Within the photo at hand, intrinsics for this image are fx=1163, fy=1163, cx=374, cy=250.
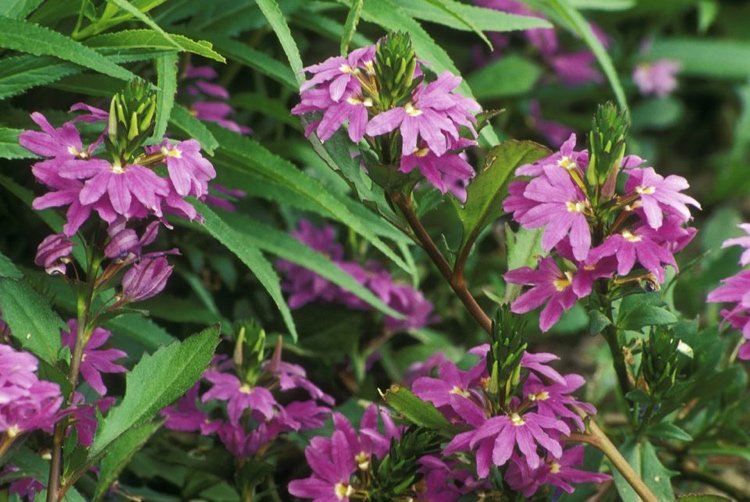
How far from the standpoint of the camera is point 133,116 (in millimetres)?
1133

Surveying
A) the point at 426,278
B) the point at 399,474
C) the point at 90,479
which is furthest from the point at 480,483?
the point at 426,278

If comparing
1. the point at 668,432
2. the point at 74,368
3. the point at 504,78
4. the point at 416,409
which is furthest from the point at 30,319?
the point at 504,78

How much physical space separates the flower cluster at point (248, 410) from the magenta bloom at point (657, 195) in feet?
1.57

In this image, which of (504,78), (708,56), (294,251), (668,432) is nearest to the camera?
(668,432)

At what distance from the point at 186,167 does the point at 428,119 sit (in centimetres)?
24

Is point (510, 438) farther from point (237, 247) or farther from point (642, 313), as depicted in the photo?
point (237, 247)

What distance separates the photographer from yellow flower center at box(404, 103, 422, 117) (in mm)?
1146

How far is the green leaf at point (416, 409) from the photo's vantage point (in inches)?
47.7

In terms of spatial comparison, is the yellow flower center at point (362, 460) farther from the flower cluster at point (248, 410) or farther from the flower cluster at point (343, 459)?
the flower cluster at point (248, 410)

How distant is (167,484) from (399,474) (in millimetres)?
524

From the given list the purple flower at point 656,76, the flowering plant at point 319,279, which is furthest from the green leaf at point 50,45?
the purple flower at point 656,76

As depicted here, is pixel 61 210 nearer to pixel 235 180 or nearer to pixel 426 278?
pixel 235 180

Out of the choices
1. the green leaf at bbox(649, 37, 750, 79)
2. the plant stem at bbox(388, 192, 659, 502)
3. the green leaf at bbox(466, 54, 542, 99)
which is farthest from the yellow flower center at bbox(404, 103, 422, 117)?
the green leaf at bbox(649, 37, 750, 79)

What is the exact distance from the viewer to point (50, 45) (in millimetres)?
1281
